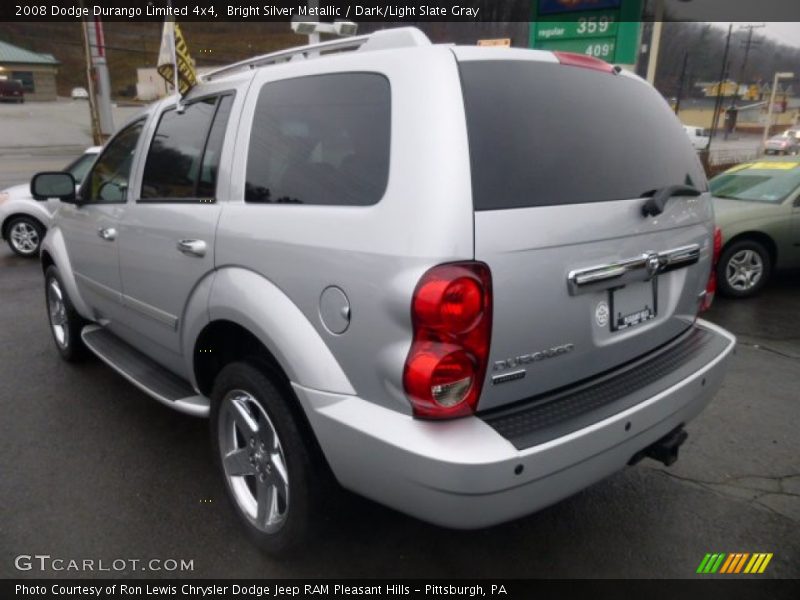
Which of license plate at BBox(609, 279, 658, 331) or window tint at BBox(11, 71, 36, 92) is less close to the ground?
window tint at BBox(11, 71, 36, 92)

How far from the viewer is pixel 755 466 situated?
3.31 meters

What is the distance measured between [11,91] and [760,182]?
232ft

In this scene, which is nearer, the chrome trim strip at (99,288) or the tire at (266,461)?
the tire at (266,461)

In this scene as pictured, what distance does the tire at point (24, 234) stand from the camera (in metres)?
8.65

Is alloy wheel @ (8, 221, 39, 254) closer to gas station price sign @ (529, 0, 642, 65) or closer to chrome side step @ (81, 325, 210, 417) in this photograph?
chrome side step @ (81, 325, 210, 417)

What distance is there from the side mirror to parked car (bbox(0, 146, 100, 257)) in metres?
5.06

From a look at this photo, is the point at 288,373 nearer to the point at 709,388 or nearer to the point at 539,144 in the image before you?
the point at 539,144

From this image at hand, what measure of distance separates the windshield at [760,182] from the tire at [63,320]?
7.00m

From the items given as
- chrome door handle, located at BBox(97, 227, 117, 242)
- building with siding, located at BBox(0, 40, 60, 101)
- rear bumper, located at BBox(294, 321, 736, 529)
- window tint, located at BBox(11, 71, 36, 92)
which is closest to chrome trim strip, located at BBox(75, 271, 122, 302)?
chrome door handle, located at BBox(97, 227, 117, 242)

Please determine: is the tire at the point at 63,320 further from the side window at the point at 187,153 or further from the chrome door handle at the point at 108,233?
the side window at the point at 187,153

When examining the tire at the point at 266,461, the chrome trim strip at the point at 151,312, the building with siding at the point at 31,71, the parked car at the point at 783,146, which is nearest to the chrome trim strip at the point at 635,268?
the tire at the point at 266,461

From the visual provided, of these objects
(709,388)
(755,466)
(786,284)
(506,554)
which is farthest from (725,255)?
(506,554)

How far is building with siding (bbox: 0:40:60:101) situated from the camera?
6812 cm

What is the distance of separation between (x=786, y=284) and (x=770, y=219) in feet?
4.24
